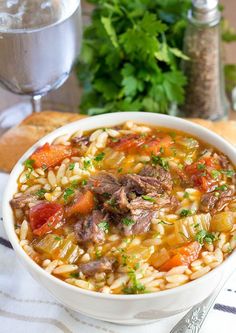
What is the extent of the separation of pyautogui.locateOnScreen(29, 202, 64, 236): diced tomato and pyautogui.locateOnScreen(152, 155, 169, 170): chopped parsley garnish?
1.50 feet

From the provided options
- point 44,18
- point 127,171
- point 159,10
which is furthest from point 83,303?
point 159,10

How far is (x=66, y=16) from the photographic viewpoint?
128 inches

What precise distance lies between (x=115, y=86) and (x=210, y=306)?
6.34 feet

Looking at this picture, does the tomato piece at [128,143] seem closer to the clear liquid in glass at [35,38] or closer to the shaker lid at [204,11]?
the clear liquid in glass at [35,38]

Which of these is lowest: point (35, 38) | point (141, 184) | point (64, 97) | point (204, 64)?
point (64, 97)

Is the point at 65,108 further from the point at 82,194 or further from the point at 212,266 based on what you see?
the point at 212,266

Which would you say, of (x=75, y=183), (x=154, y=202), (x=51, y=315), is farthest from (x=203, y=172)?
(x=51, y=315)

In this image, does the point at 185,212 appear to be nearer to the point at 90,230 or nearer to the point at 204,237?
the point at 204,237

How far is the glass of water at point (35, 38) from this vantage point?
10.4 ft

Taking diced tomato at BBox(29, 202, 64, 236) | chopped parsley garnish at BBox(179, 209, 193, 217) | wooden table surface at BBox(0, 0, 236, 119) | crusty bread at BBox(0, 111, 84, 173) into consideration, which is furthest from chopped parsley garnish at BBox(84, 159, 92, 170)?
wooden table surface at BBox(0, 0, 236, 119)

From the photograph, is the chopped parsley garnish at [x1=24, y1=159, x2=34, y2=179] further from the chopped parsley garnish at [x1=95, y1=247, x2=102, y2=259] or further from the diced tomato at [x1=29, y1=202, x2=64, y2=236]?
the chopped parsley garnish at [x1=95, y1=247, x2=102, y2=259]

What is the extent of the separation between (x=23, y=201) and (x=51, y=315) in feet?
1.51

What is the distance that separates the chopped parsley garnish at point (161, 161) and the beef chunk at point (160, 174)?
0.08 feet

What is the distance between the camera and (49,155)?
2.68 m
